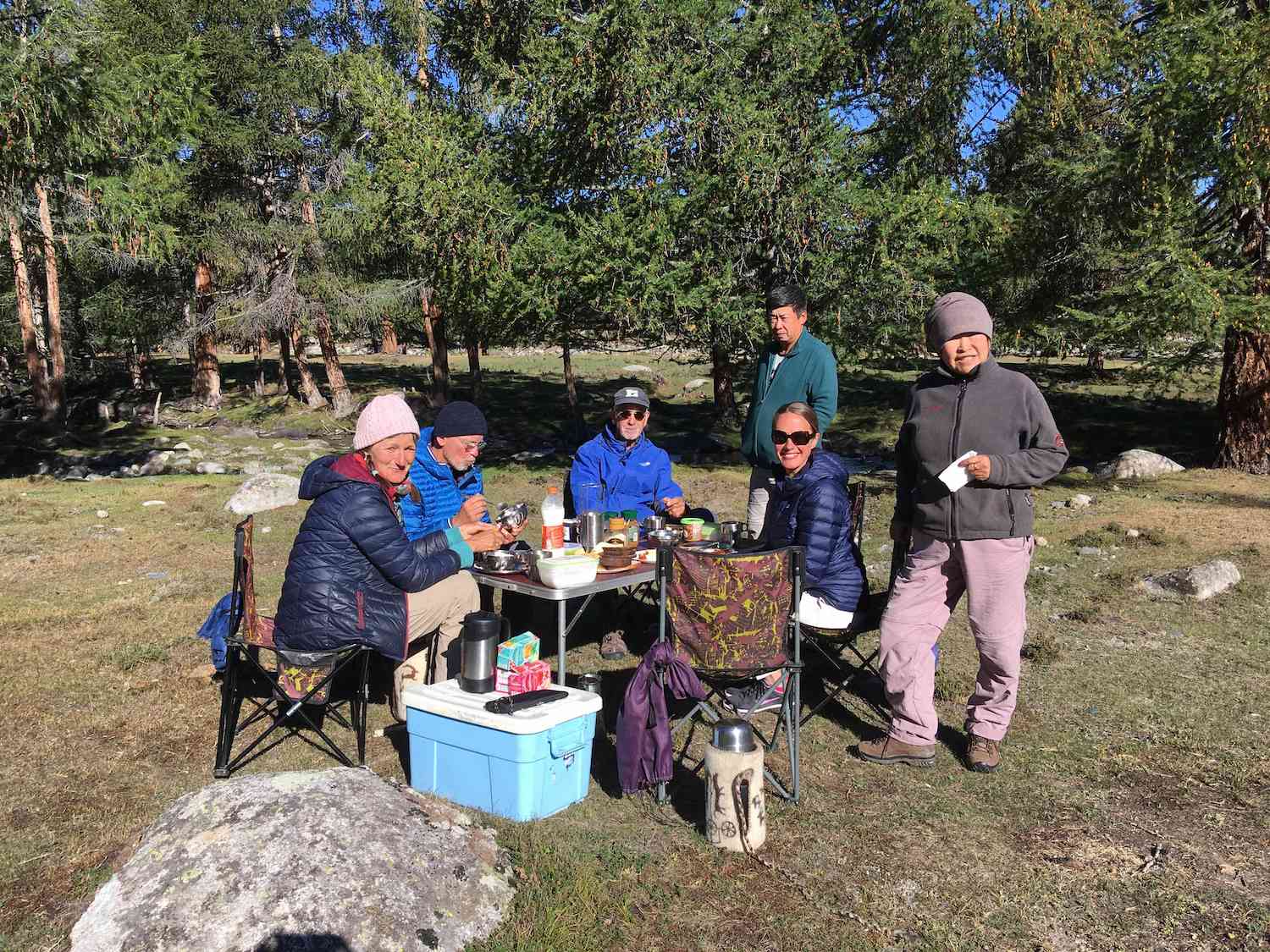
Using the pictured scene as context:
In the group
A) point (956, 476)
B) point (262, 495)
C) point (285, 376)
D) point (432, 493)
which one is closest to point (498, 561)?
point (432, 493)

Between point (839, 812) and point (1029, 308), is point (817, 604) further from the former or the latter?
point (1029, 308)

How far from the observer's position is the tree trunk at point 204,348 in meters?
22.7

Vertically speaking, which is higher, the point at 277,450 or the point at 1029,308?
the point at 1029,308

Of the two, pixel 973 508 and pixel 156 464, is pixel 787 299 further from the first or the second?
pixel 156 464

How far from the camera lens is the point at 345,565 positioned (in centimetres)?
431

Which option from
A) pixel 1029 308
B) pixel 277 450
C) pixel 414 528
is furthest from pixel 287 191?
pixel 414 528

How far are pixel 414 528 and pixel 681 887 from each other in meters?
2.47

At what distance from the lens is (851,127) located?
14.4 meters

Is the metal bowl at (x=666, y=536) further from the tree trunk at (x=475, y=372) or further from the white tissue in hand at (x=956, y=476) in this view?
the tree trunk at (x=475, y=372)

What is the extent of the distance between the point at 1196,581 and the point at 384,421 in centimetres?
612

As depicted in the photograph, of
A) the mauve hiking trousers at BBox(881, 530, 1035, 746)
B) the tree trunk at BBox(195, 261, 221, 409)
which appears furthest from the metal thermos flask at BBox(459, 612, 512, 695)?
the tree trunk at BBox(195, 261, 221, 409)

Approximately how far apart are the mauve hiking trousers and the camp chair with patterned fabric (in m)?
0.53

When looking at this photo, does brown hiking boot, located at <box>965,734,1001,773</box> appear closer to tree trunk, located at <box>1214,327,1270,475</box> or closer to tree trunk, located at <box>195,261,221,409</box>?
tree trunk, located at <box>1214,327,1270,475</box>

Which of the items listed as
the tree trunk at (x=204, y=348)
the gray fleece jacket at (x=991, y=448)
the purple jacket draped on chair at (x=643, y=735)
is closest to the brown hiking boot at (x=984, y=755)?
the gray fleece jacket at (x=991, y=448)
